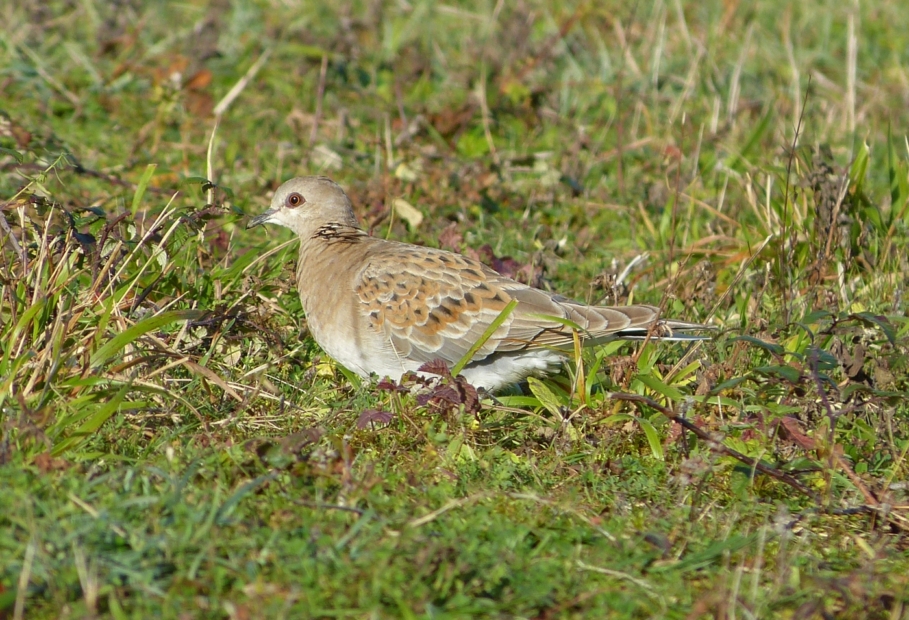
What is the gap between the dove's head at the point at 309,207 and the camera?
19.4 ft

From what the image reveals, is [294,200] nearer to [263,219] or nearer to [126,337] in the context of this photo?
[263,219]

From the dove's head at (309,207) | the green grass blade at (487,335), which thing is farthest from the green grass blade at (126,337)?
the dove's head at (309,207)

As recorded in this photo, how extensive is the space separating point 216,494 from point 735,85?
5.58 meters

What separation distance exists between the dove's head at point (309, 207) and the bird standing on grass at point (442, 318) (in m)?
0.54

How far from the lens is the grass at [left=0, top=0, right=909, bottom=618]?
11.2 feet

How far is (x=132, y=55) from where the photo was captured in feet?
27.9

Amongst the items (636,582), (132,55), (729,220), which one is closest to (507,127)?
(729,220)

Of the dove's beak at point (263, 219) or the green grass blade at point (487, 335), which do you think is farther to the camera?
the dove's beak at point (263, 219)

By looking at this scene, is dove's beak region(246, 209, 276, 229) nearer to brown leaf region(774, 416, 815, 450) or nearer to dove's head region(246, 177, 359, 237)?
dove's head region(246, 177, 359, 237)

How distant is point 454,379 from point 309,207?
172 centimetres

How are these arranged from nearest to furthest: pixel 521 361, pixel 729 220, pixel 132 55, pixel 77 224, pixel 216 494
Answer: pixel 216 494
pixel 77 224
pixel 521 361
pixel 729 220
pixel 132 55

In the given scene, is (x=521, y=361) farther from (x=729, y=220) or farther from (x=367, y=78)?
(x=367, y=78)

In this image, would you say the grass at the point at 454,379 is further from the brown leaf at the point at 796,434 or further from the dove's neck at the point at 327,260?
the dove's neck at the point at 327,260

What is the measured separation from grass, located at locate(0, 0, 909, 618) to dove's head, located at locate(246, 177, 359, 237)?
0.69ft
